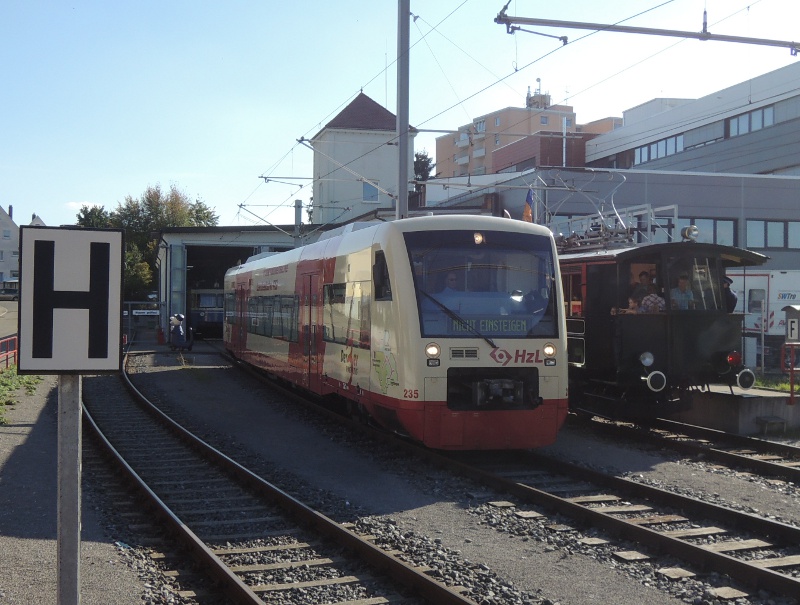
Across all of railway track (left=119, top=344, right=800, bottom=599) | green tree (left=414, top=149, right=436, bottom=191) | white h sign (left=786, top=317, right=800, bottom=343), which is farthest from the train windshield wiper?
green tree (left=414, top=149, right=436, bottom=191)

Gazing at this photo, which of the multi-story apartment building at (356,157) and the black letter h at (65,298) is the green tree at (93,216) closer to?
the multi-story apartment building at (356,157)

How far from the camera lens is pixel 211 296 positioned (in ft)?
144

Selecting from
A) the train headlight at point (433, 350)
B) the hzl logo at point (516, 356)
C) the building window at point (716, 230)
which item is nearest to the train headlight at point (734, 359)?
the hzl logo at point (516, 356)

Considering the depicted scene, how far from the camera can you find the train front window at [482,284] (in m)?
10.6

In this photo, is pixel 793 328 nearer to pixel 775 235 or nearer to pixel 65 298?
pixel 65 298

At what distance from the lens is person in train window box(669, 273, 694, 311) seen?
44.1ft

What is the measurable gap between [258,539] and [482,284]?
177 inches

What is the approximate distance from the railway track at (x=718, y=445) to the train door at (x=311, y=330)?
15.7 feet

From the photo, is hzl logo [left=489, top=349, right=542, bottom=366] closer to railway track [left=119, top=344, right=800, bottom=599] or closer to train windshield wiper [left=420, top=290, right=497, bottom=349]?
train windshield wiper [left=420, top=290, right=497, bottom=349]

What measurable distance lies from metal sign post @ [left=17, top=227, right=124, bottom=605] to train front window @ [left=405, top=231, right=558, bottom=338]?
285 inches

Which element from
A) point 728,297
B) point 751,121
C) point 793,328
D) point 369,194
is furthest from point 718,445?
point 369,194

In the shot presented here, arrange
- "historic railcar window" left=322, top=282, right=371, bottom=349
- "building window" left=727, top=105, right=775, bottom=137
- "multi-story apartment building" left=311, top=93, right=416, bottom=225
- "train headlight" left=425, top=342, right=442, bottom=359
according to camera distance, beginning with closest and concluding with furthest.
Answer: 1. "train headlight" left=425, top=342, right=442, bottom=359
2. "historic railcar window" left=322, top=282, right=371, bottom=349
3. "building window" left=727, top=105, right=775, bottom=137
4. "multi-story apartment building" left=311, top=93, right=416, bottom=225

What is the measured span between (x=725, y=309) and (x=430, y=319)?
571cm

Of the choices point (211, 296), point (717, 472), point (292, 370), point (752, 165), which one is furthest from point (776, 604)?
point (752, 165)
